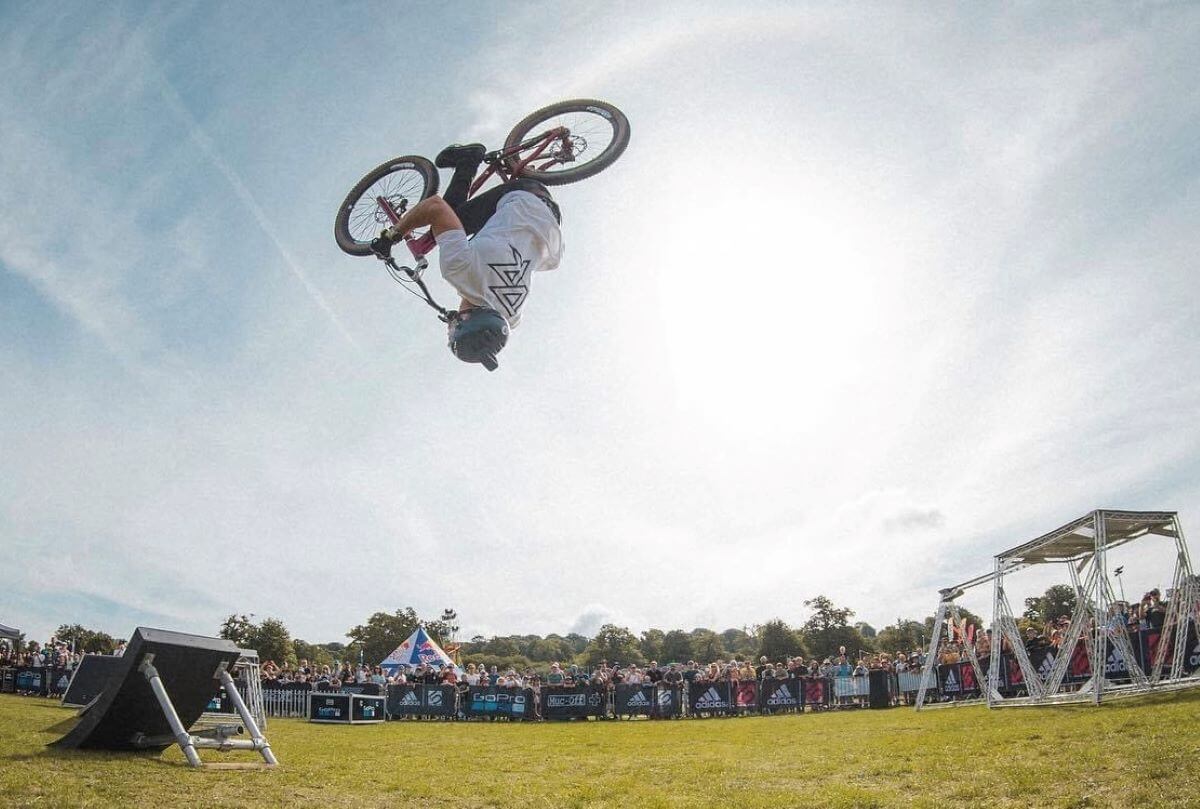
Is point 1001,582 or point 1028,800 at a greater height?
point 1001,582

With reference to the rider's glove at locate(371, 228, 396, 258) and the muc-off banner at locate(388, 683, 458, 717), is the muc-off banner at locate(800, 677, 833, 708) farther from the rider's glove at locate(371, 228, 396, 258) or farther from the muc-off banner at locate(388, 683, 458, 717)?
the rider's glove at locate(371, 228, 396, 258)

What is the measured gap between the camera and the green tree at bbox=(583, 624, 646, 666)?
124 m

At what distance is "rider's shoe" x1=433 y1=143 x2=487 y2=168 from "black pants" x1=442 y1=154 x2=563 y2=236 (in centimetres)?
4

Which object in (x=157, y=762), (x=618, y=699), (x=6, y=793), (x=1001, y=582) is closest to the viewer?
(x=6, y=793)

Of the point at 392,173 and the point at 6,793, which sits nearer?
the point at 6,793

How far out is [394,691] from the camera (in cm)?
2695

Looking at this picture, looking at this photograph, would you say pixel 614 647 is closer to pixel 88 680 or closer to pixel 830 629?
pixel 830 629

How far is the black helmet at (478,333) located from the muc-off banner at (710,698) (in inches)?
849

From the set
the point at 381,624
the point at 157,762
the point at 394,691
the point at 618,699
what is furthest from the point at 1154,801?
the point at 381,624

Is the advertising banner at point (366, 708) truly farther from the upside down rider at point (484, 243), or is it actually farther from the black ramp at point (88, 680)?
the upside down rider at point (484, 243)

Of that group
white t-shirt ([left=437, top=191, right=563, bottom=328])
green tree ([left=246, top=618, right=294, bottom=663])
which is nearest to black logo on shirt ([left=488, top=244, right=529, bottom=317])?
white t-shirt ([left=437, top=191, right=563, bottom=328])

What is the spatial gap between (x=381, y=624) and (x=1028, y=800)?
98459 millimetres

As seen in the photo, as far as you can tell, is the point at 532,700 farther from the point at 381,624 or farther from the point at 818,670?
the point at 381,624

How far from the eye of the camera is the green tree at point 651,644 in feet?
471
